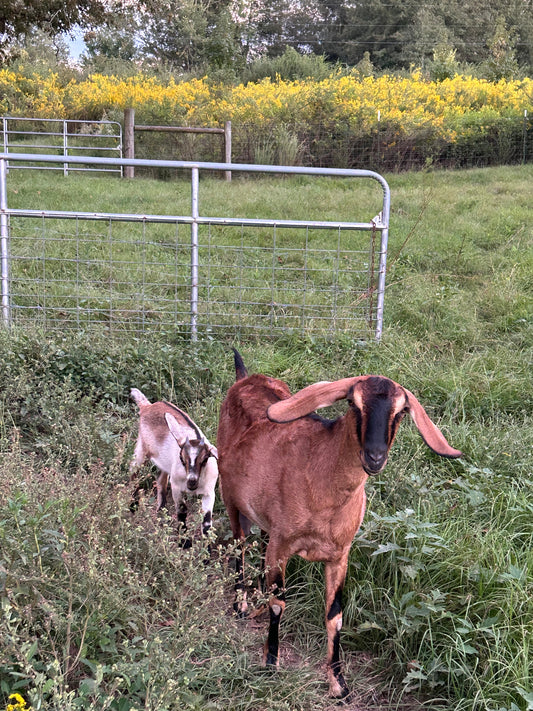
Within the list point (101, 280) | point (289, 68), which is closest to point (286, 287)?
point (101, 280)

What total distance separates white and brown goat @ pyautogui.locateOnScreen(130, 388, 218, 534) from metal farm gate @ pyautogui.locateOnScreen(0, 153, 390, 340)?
1.77 meters

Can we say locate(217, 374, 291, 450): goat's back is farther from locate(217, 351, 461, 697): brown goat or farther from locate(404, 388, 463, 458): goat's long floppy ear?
locate(404, 388, 463, 458): goat's long floppy ear

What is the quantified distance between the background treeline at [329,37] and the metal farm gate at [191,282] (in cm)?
1916

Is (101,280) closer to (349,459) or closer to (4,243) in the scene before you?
(4,243)

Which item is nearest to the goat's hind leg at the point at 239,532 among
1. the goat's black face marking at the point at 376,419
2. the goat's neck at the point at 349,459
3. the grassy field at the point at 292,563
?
the grassy field at the point at 292,563

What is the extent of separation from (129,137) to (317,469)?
45.5 ft

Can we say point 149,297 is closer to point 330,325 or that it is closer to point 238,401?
point 330,325

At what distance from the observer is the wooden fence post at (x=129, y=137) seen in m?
15.1

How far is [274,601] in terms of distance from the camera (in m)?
2.98

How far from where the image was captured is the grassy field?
269cm

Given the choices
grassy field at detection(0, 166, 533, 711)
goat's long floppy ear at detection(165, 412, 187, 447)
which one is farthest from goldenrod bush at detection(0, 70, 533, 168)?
goat's long floppy ear at detection(165, 412, 187, 447)

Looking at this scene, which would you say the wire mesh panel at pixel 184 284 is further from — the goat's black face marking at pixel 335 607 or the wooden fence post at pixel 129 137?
the wooden fence post at pixel 129 137

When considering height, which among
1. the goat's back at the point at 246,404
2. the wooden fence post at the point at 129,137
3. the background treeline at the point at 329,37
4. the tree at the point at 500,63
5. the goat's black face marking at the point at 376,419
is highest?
the background treeline at the point at 329,37

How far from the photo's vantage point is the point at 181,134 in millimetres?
15750
